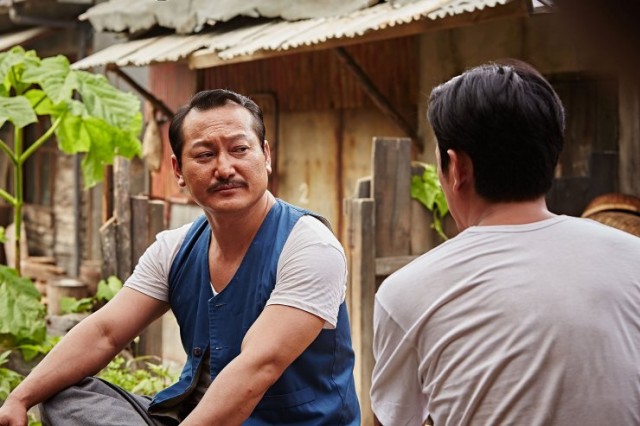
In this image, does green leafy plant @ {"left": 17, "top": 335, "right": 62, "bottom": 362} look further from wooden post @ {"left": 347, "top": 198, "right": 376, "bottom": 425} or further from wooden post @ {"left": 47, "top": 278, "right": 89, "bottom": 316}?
wooden post @ {"left": 47, "top": 278, "right": 89, "bottom": 316}

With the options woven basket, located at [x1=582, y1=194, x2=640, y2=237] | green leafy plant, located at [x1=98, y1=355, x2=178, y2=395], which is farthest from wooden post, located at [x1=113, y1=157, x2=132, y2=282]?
woven basket, located at [x1=582, y1=194, x2=640, y2=237]

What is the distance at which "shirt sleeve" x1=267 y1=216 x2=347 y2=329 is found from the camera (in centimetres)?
264

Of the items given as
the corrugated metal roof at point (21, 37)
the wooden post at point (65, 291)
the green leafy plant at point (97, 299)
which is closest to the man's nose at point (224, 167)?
the green leafy plant at point (97, 299)

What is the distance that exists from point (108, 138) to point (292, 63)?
2.56 metres

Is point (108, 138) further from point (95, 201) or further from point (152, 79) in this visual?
point (95, 201)

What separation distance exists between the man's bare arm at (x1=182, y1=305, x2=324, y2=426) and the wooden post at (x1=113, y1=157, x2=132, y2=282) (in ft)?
11.4

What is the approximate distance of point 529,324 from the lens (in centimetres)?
166

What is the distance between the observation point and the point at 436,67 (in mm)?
6219

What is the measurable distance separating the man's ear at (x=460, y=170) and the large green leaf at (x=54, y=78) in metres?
3.76

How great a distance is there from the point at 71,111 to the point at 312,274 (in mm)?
3170

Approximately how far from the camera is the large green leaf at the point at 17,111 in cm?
486

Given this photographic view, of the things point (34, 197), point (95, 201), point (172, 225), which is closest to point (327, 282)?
point (172, 225)

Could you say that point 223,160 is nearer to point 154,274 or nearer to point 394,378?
point 154,274

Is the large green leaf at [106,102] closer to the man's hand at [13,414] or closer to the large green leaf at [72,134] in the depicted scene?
the large green leaf at [72,134]
